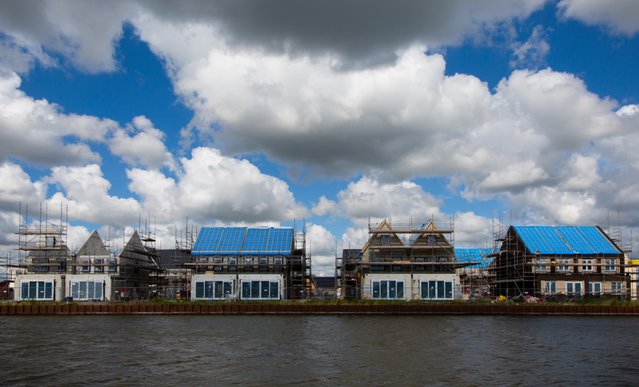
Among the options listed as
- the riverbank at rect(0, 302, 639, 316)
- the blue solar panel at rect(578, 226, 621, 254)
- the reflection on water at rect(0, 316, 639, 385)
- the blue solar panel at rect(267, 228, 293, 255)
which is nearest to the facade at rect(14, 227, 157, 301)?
the riverbank at rect(0, 302, 639, 316)

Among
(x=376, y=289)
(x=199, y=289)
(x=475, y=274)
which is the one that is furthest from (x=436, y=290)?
(x=475, y=274)

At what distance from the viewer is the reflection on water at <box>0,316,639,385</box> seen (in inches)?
1046

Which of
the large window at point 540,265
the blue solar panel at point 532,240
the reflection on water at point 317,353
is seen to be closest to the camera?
the reflection on water at point 317,353

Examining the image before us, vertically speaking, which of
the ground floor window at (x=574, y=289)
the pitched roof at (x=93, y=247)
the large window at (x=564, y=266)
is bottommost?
the ground floor window at (x=574, y=289)

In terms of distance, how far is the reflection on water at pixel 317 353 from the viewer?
2656cm

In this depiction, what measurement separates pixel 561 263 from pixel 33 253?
66.5 metres

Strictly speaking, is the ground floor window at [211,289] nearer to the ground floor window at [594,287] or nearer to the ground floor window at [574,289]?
the ground floor window at [574,289]

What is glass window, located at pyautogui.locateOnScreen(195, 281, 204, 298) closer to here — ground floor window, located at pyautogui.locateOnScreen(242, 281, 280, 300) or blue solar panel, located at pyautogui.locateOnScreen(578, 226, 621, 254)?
ground floor window, located at pyautogui.locateOnScreen(242, 281, 280, 300)

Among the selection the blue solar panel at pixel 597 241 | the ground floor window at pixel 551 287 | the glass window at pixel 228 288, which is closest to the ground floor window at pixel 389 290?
the glass window at pixel 228 288

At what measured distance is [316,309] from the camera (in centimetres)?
6366

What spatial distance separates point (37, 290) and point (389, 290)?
1679 inches

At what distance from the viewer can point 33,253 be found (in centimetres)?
7775

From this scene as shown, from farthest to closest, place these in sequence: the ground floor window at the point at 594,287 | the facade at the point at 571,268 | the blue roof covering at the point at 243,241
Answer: the blue roof covering at the point at 243,241 → the facade at the point at 571,268 → the ground floor window at the point at 594,287

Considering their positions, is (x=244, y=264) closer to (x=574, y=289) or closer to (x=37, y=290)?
(x=37, y=290)
